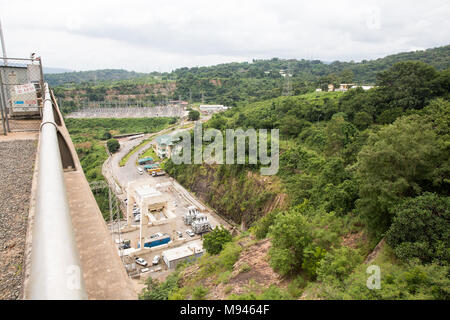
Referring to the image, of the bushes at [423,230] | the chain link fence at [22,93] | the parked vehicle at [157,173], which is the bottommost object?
the parked vehicle at [157,173]

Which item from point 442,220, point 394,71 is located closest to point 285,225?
point 442,220

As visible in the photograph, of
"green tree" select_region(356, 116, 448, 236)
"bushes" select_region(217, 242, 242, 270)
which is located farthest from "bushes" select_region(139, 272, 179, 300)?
"green tree" select_region(356, 116, 448, 236)

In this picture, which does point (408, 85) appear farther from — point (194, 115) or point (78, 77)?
point (78, 77)

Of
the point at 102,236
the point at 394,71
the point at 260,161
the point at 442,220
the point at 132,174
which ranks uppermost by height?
the point at 394,71

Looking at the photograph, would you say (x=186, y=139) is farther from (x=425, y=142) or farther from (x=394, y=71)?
(x=425, y=142)

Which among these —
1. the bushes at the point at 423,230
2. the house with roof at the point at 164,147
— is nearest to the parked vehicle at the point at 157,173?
the house with roof at the point at 164,147

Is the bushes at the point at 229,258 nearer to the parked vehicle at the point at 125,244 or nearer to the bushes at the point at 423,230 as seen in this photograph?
the bushes at the point at 423,230
